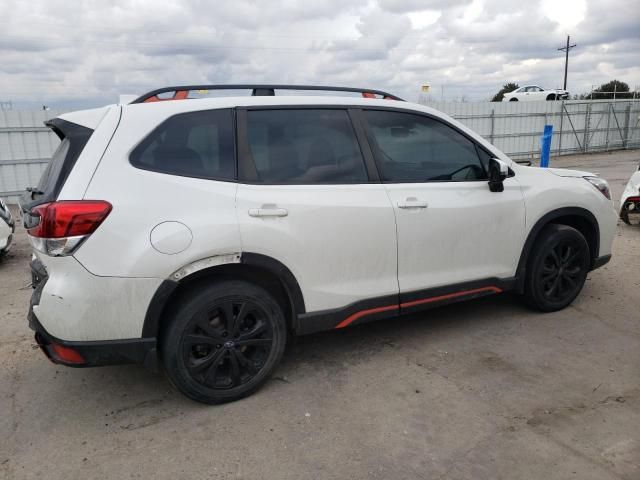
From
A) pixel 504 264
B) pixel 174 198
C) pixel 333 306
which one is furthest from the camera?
pixel 504 264

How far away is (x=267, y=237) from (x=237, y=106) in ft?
2.76

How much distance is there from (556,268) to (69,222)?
12.0 feet

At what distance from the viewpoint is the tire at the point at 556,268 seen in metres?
4.17

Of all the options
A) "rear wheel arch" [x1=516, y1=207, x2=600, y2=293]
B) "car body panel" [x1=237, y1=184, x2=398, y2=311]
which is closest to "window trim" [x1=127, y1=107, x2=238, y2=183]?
"car body panel" [x1=237, y1=184, x2=398, y2=311]

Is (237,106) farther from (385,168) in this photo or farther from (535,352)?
(535,352)

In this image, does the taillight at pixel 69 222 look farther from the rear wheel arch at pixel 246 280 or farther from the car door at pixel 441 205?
the car door at pixel 441 205

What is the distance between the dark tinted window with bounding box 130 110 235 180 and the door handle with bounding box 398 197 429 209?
115cm

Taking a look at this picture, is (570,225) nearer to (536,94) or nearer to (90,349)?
(90,349)

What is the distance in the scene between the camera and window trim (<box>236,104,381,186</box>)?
304cm

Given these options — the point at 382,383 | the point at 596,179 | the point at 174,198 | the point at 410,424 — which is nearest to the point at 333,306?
the point at 382,383

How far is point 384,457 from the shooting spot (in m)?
2.59

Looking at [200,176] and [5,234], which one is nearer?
[200,176]

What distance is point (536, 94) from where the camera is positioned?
27.0 metres

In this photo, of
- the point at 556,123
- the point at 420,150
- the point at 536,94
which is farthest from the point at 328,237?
the point at 536,94
